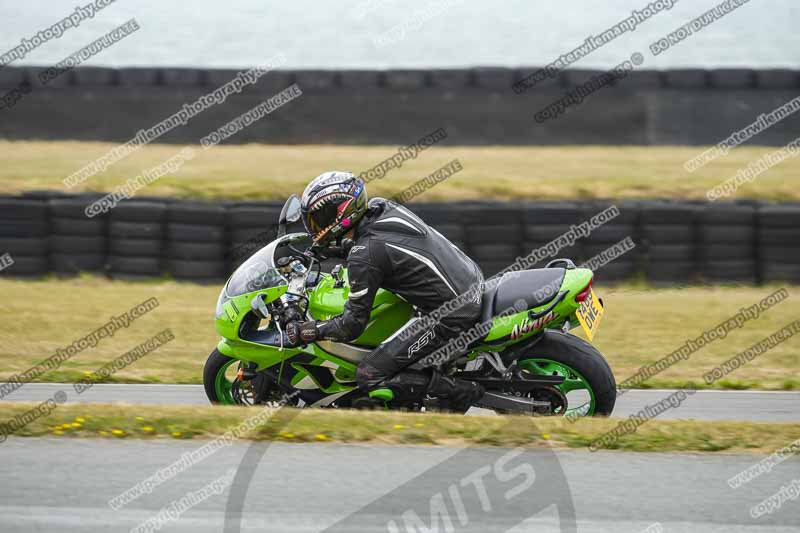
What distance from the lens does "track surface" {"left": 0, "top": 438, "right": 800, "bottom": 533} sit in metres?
4.44

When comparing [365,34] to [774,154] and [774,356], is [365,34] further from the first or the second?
[774,356]

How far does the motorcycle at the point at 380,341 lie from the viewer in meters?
6.44

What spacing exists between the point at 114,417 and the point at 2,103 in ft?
42.0

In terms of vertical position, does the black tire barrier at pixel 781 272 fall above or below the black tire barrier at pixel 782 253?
below

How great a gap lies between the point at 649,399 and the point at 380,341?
7.76 feet

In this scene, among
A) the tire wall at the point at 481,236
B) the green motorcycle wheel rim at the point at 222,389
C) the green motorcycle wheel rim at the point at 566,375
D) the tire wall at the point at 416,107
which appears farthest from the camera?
the tire wall at the point at 416,107

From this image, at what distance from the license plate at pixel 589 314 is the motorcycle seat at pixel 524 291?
0.65ft

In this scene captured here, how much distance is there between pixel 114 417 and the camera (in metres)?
5.82

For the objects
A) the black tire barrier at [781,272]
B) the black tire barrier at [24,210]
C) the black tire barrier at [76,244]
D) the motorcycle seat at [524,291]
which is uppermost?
the motorcycle seat at [524,291]

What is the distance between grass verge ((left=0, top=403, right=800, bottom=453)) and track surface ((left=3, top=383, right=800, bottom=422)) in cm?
141

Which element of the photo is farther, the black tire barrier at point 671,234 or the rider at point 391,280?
the black tire barrier at point 671,234

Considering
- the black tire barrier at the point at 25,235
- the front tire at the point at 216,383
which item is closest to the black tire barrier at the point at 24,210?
the black tire barrier at the point at 25,235

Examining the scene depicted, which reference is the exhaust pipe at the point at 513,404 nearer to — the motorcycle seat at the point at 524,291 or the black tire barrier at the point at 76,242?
the motorcycle seat at the point at 524,291

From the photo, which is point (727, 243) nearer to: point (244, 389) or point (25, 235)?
point (244, 389)
